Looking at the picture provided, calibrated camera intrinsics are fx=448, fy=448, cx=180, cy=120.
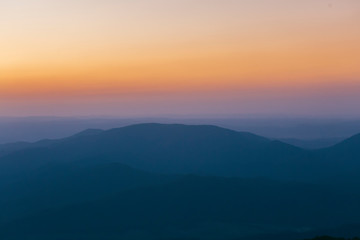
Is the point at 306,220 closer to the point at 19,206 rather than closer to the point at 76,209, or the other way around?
the point at 76,209

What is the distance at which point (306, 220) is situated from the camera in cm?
16200

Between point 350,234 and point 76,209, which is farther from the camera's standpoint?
point 76,209

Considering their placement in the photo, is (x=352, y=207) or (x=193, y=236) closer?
(x=193, y=236)

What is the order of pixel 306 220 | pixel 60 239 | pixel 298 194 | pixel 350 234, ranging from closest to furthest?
1. pixel 350 234
2. pixel 60 239
3. pixel 306 220
4. pixel 298 194

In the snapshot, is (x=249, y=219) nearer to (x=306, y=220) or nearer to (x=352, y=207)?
(x=306, y=220)

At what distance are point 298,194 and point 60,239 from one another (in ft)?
327

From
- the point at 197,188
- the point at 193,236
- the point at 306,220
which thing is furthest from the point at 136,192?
the point at 306,220

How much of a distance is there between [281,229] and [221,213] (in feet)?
92.8

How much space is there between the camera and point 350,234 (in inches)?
5433

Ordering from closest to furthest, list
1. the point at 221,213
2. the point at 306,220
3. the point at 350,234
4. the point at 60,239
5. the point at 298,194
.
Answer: the point at 350,234, the point at 60,239, the point at 306,220, the point at 221,213, the point at 298,194

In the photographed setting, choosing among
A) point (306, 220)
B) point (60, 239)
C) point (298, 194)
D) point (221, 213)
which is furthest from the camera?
point (298, 194)

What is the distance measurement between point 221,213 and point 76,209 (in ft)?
190

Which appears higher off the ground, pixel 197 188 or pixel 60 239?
pixel 197 188

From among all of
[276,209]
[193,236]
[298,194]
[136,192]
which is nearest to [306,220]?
[276,209]
